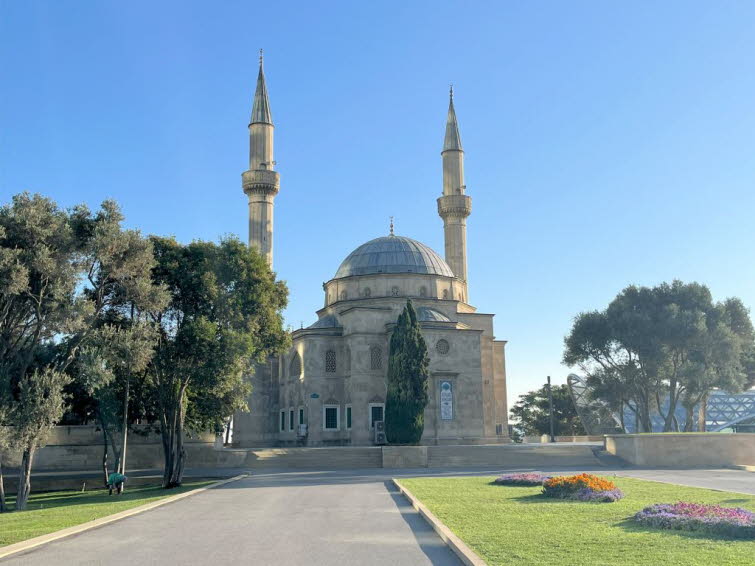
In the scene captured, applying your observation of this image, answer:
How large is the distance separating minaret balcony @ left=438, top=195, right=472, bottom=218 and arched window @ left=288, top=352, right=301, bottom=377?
50.3 ft

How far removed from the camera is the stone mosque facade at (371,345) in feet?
148

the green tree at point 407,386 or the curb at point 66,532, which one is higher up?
the green tree at point 407,386

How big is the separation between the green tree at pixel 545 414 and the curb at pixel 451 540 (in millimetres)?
56106

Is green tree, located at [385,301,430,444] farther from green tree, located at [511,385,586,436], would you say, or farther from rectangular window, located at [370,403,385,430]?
green tree, located at [511,385,586,436]

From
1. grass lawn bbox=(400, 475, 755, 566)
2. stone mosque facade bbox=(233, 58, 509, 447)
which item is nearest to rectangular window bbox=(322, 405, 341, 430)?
stone mosque facade bbox=(233, 58, 509, 447)

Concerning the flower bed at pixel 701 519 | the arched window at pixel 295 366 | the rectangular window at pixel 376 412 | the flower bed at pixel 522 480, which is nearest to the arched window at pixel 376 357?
the rectangular window at pixel 376 412

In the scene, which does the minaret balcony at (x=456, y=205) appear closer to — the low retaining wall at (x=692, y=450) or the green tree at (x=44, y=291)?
the low retaining wall at (x=692, y=450)

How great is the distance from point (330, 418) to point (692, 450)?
20496mm

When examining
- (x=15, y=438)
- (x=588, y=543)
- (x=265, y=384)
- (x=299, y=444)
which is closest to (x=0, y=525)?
(x=15, y=438)

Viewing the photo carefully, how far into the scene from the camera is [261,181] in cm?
4862

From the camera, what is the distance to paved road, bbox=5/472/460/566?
10.6 meters

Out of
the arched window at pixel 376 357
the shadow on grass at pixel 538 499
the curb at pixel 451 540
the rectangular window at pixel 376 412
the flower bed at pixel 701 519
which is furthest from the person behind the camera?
the arched window at pixel 376 357

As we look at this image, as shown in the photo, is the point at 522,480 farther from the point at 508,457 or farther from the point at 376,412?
the point at 376,412

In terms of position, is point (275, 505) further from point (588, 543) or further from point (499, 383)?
point (499, 383)
